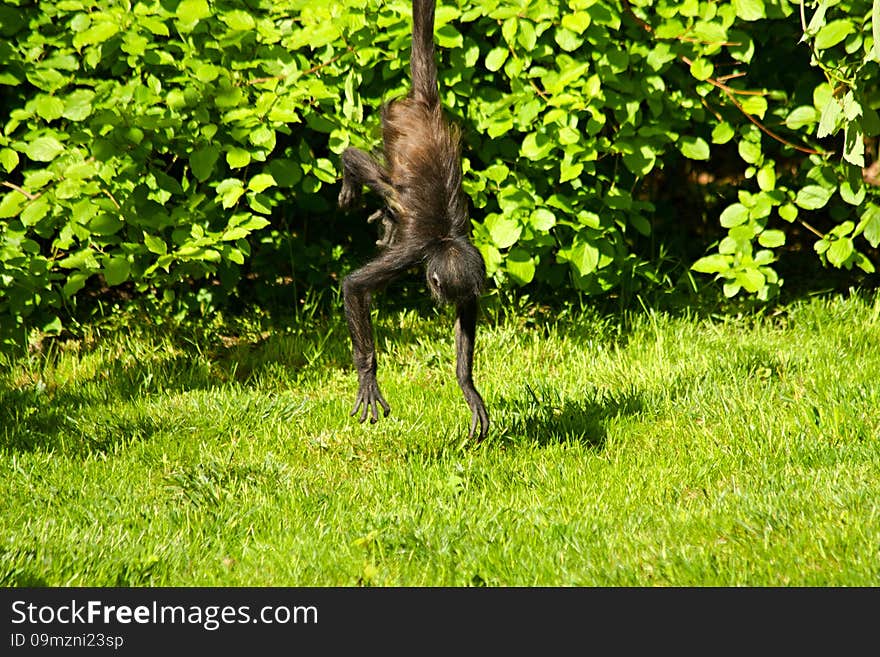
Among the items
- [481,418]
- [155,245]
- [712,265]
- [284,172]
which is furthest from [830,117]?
[155,245]

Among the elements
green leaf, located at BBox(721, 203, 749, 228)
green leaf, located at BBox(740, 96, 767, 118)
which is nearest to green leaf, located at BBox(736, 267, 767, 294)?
green leaf, located at BBox(721, 203, 749, 228)

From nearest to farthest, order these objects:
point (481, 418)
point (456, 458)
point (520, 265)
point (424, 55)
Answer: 1. point (481, 418)
2. point (456, 458)
3. point (424, 55)
4. point (520, 265)

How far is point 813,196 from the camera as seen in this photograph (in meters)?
6.36

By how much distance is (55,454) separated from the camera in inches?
200

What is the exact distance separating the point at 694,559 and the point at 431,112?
99.5 inches

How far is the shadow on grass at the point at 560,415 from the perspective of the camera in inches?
203

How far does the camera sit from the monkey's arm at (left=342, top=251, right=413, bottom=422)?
15.0 feet

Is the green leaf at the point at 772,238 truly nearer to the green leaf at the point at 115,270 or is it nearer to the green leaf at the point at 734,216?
the green leaf at the point at 734,216

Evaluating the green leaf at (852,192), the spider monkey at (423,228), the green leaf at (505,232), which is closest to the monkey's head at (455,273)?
the spider monkey at (423,228)

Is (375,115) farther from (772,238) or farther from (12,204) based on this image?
(772,238)

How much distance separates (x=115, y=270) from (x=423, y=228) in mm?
2016

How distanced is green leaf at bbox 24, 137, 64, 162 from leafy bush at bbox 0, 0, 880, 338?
10 mm

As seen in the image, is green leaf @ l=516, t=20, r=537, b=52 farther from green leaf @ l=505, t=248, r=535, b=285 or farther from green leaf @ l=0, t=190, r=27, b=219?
green leaf @ l=0, t=190, r=27, b=219

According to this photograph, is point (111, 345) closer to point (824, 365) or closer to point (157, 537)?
point (157, 537)
